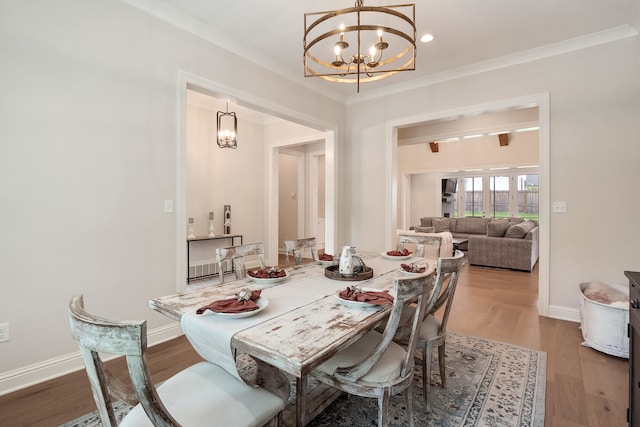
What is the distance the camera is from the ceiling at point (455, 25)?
102 inches

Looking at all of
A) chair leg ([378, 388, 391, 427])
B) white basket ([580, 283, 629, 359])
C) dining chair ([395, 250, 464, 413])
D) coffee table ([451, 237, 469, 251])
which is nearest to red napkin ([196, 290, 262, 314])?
chair leg ([378, 388, 391, 427])

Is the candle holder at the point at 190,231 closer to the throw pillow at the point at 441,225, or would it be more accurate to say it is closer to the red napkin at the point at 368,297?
the red napkin at the point at 368,297

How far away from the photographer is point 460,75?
12.5 ft

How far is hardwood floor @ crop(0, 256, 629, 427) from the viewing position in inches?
69.0

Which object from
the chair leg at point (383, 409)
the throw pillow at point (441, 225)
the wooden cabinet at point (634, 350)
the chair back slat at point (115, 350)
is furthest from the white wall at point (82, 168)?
the throw pillow at point (441, 225)

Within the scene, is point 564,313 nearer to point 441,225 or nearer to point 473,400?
point 473,400

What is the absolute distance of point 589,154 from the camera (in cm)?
311

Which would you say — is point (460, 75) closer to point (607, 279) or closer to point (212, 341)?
point (607, 279)

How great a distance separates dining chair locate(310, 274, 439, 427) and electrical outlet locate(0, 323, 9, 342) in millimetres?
2012

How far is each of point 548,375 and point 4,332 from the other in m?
3.60

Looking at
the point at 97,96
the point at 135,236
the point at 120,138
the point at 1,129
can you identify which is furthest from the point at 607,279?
the point at 1,129

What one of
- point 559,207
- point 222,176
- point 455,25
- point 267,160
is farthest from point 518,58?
point 222,176

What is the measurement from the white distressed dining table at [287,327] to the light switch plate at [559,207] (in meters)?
2.54

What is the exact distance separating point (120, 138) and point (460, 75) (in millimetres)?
3742
